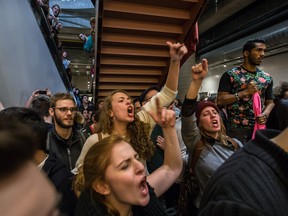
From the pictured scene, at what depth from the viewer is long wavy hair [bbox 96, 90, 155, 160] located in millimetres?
1909

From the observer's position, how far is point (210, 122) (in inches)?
76.1

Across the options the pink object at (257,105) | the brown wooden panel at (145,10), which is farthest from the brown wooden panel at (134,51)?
the pink object at (257,105)

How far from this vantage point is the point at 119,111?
201cm

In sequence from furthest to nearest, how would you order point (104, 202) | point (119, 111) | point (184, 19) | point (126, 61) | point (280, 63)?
point (280, 63), point (126, 61), point (184, 19), point (119, 111), point (104, 202)

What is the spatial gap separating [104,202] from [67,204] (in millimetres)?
272

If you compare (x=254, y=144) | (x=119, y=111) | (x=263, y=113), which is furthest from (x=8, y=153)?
(x=263, y=113)

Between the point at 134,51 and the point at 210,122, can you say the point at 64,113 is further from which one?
the point at 134,51

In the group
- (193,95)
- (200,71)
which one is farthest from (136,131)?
(200,71)

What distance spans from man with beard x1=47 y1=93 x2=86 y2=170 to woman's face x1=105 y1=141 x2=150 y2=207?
118 centimetres

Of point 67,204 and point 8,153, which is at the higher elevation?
point 8,153

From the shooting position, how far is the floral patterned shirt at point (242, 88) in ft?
7.10

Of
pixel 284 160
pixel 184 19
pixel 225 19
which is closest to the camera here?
pixel 284 160

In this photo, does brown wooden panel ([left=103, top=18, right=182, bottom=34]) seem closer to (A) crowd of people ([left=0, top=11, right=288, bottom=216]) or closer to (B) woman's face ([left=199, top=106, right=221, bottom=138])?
(A) crowd of people ([left=0, top=11, right=288, bottom=216])

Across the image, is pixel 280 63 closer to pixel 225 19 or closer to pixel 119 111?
pixel 225 19
